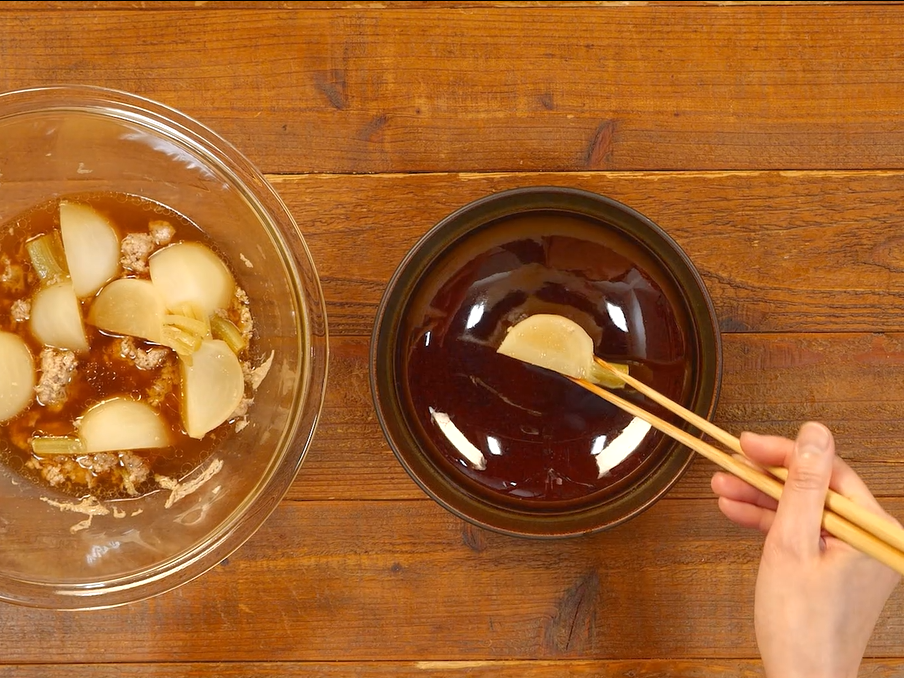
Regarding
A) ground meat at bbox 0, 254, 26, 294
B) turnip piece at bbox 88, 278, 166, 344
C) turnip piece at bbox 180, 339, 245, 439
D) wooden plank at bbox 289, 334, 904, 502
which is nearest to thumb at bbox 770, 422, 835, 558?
wooden plank at bbox 289, 334, 904, 502

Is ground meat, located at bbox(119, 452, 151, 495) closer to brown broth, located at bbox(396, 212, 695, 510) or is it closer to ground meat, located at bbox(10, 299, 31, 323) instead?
ground meat, located at bbox(10, 299, 31, 323)

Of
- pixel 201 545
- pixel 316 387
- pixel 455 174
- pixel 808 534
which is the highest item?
pixel 455 174

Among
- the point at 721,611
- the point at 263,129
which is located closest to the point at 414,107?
the point at 263,129

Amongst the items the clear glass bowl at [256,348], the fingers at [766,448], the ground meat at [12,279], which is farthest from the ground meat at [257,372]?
the fingers at [766,448]

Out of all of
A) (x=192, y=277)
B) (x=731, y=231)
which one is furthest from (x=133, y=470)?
(x=731, y=231)

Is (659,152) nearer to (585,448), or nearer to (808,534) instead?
(585,448)

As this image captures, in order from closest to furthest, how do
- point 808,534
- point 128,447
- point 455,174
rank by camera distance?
point 808,534
point 128,447
point 455,174

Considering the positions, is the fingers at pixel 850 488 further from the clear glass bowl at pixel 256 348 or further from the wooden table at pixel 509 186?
the clear glass bowl at pixel 256 348
